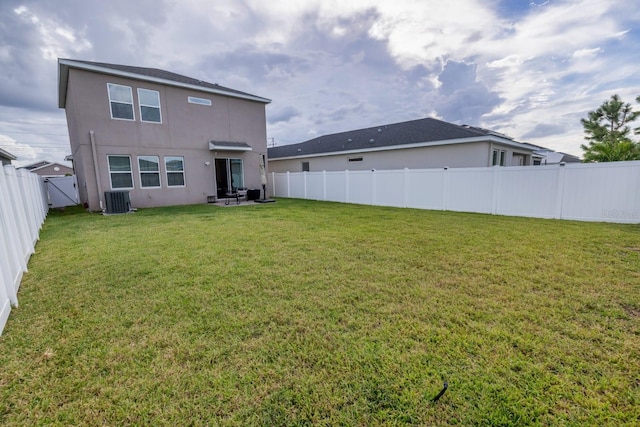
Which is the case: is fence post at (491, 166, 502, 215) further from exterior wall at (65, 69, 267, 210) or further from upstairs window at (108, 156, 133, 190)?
upstairs window at (108, 156, 133, 190)

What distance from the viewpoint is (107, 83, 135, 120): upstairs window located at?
450 inches

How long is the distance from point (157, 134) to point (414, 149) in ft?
42.6

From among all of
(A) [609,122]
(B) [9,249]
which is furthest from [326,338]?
(A) [609,122]

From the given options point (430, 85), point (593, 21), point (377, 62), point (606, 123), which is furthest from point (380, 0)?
point (606, 123)

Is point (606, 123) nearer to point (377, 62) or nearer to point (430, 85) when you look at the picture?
point (430, 85)

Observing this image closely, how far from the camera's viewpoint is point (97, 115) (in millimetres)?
11109

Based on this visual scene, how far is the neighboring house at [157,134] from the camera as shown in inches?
435

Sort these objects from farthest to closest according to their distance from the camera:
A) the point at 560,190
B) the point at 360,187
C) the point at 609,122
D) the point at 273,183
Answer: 1. the point at 609,122
2. the point at 273,183
3. the point at 360,187
4. the point at 560,190

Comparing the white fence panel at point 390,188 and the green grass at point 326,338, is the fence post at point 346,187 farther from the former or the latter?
the green grass at point 326,338

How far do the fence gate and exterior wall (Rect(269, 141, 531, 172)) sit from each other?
15.1 m

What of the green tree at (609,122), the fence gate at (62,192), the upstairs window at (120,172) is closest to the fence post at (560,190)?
the upstairs window at (120,172)

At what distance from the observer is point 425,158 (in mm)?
13828

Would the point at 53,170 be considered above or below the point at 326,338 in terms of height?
above

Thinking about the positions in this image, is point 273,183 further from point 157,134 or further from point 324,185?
point 157,134
